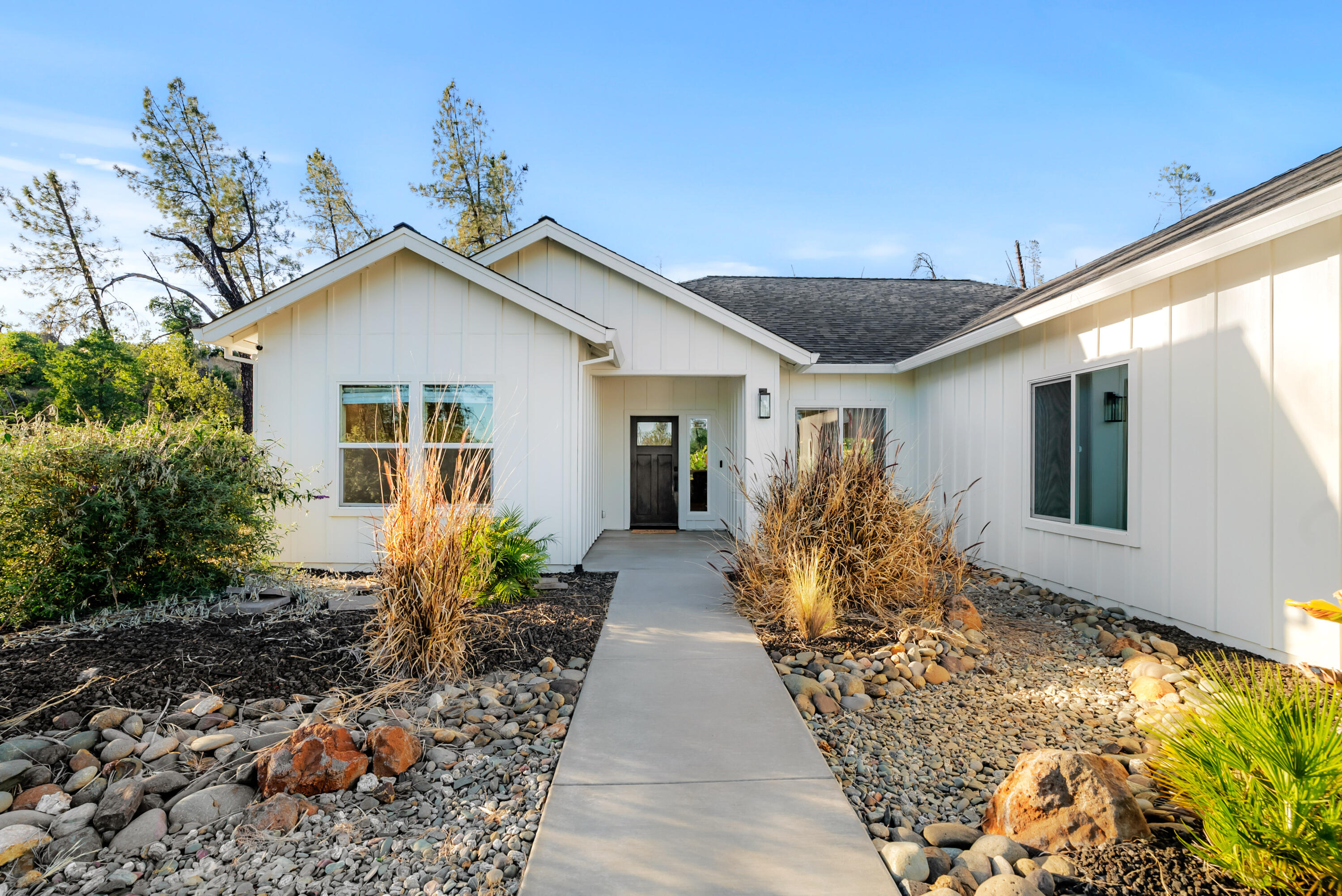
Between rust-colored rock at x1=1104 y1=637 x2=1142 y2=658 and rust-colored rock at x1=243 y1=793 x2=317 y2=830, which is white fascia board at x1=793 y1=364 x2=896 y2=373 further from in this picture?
rust-colored rock at x1=243 y1=793 x2=317 y2=830

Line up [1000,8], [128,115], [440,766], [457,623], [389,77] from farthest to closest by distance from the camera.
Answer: [128,115] → [389,77] → [1000,8] → [457,623] → [440,766]

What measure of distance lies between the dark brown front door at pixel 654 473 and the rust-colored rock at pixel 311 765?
8.64 meters

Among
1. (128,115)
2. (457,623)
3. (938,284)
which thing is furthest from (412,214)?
(457,623)

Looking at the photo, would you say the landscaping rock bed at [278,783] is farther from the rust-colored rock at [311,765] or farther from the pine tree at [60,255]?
the pine tree at [60,255]

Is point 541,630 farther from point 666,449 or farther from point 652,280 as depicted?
point 666,449

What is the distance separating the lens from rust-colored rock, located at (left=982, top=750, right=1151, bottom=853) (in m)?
2.12

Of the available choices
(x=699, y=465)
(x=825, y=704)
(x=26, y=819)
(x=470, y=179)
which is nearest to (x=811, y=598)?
(x=825, y=704)

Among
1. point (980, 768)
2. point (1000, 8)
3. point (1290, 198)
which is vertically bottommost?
point (980, 768)

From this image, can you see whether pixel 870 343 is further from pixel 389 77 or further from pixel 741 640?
pixel 389 77

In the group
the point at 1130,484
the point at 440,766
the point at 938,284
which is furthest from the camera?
the point at 938,284

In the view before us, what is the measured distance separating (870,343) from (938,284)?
548 centimetres

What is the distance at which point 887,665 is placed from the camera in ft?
13.4

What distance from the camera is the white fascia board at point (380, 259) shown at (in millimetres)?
6926

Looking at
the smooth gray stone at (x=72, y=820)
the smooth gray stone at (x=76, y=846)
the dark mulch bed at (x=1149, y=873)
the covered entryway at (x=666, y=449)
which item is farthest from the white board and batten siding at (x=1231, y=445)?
the smooth gray stone at (x=72, y=820)
